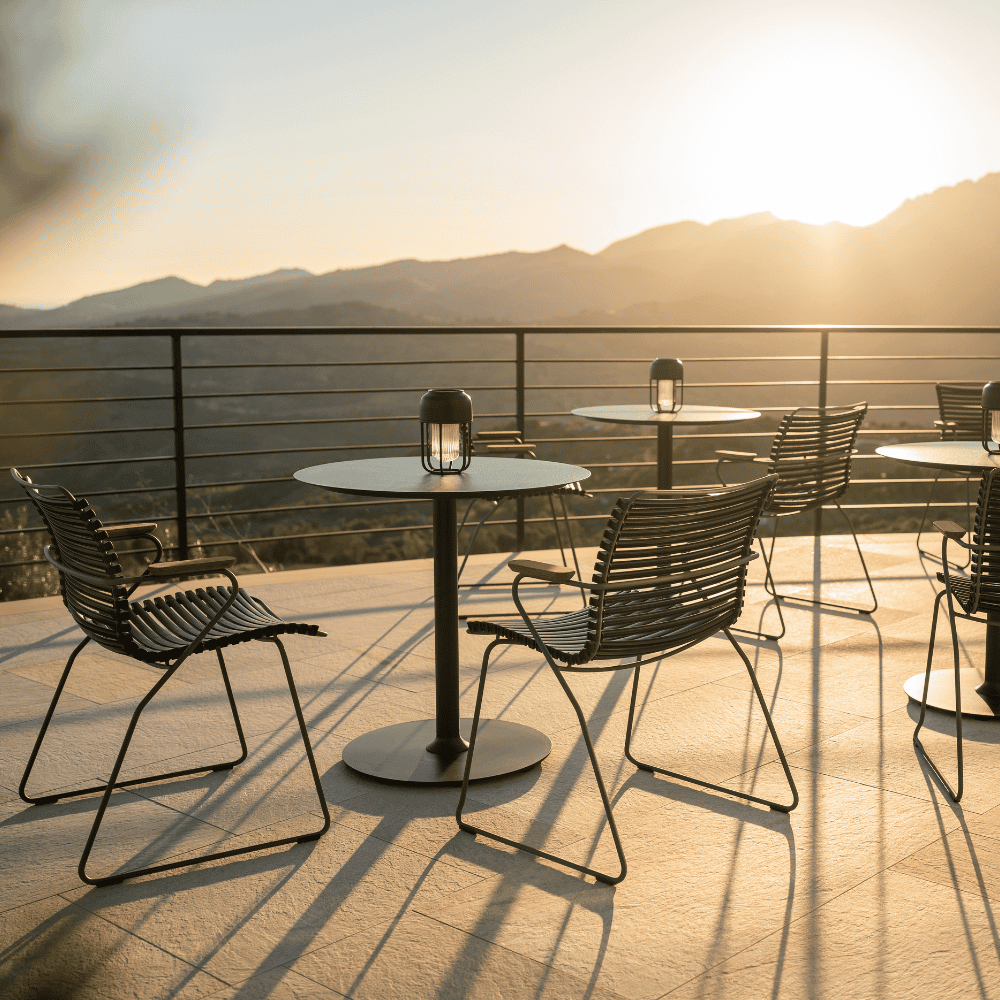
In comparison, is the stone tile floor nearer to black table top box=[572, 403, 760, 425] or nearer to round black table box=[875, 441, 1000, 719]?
round black table box=[875, 441, 1000, 719]

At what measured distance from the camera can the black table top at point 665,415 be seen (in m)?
4.40

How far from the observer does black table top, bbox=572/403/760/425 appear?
14.4 ft

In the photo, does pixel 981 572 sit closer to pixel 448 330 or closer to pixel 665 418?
pixel 665 418

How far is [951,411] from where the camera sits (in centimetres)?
575

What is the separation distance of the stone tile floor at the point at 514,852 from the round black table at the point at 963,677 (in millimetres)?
85

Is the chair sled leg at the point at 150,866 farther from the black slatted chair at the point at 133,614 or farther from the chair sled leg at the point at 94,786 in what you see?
the chair sled leg at the point at 94,786

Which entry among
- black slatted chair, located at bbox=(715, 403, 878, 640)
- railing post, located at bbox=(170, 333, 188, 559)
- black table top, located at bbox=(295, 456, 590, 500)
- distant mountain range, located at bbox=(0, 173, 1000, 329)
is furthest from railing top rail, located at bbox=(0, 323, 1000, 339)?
distant mountain range, located at bbox=(0, 173, 1000, 329)

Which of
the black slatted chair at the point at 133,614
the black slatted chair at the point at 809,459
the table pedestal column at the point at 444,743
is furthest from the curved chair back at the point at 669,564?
the black slatted chair at the point at 809,459

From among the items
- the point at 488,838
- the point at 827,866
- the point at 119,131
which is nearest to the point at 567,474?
the point at 488,838

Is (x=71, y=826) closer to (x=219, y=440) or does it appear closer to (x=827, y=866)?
(x=827, y=866)

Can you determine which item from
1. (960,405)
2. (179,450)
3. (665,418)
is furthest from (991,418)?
(179,450)

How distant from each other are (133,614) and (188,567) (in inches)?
10.9

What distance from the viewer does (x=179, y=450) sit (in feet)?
17.0

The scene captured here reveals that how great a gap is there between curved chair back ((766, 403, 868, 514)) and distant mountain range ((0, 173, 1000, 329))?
2012cm
